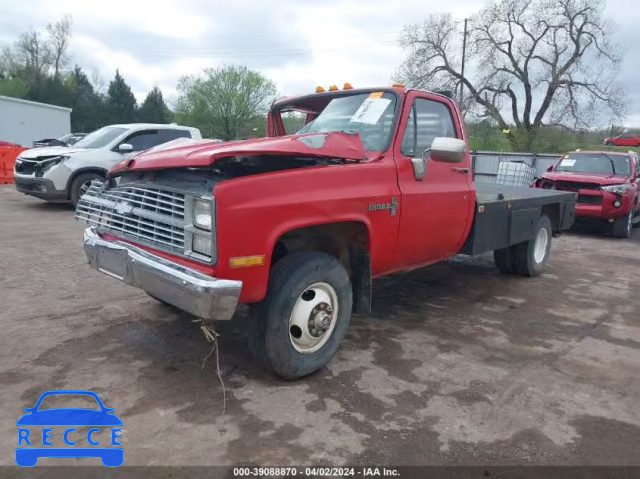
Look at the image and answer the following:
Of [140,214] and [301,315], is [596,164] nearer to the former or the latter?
[301,315]

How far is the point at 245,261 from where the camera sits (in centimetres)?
301

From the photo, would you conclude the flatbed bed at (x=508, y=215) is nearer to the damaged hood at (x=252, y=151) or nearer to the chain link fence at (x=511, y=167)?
the damaged hood at (x=252, y=151)

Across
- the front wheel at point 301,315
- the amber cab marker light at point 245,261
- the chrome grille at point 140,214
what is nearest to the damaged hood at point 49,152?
the chrome grille at point 140,214

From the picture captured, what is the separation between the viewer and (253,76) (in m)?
60.5

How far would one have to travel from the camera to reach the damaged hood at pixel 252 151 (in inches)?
121

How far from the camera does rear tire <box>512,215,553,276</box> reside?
652 centimetres

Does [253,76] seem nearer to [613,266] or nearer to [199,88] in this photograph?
[199,88]

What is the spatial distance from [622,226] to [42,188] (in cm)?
1175

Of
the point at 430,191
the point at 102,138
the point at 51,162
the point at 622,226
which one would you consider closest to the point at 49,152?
the point at 51,162

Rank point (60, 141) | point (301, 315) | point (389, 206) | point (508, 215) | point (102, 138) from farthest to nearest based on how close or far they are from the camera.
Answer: point (60, 141)
point (102, 138)
point (508, 215)
point (389, 206)
point (301, 315)

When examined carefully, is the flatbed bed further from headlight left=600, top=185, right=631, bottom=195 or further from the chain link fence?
the chain link fence

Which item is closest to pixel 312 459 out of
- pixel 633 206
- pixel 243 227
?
pixel 243 227

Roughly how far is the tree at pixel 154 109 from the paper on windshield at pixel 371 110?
62254 mm

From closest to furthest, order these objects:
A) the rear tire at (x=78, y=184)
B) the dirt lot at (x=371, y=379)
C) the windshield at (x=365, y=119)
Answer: the dirt lot at (x=371, y=379) → the windshield at (x=365, y=119) → the rear tire at (x=78, y=184)
